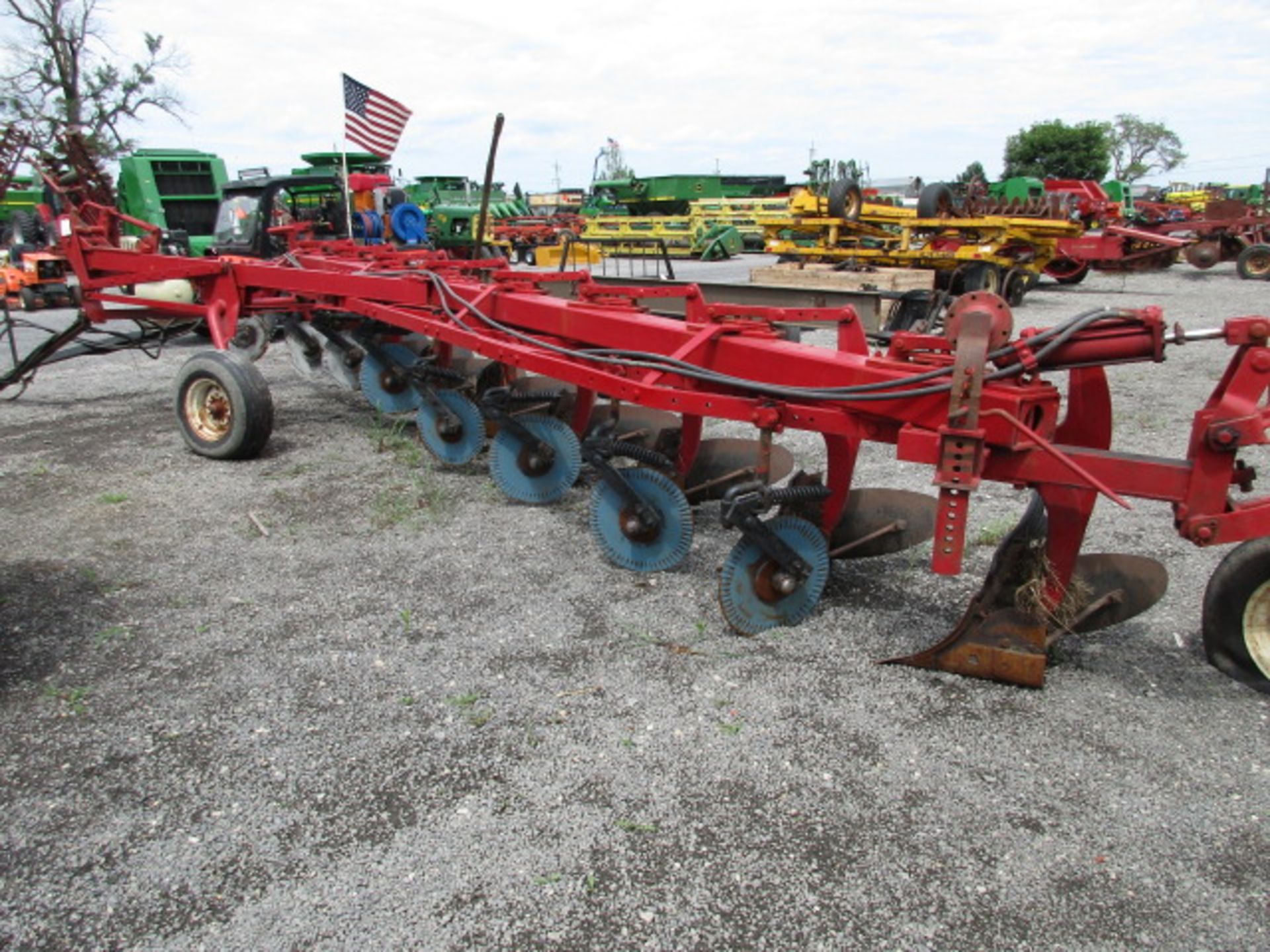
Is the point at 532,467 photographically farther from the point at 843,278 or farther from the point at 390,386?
the point at 843,278

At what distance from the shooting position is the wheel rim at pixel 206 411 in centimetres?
617

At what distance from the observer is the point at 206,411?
6.27 m

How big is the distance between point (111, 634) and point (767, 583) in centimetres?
275

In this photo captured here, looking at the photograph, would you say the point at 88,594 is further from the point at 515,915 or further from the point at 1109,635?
the point at 1109,635

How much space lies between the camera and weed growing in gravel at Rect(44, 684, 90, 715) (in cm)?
311

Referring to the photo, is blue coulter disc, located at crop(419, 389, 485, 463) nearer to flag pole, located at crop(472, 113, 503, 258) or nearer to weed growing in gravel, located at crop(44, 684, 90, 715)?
flag pole, located at crop(472, 113, 503, 258)

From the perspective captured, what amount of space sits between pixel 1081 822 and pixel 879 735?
0.63 meters

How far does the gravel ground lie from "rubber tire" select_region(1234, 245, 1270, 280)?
18426mm

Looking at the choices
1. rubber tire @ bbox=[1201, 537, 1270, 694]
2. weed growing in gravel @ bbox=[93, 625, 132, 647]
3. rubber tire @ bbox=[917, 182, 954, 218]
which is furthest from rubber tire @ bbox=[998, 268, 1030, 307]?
weed growing in gravel @ bbox=[93, 625, 132, 647]

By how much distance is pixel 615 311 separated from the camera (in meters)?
4.45

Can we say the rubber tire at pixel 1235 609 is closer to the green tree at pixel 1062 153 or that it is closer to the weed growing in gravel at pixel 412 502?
the weed growing in gravel at pixel 412 502

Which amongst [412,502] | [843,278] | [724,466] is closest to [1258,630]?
[724,466]

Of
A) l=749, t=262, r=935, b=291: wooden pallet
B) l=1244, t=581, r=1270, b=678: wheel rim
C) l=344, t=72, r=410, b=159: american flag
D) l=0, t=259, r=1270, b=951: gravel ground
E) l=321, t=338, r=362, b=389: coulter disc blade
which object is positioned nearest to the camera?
l=0, t=259, r=1270, b=951: gravel ground

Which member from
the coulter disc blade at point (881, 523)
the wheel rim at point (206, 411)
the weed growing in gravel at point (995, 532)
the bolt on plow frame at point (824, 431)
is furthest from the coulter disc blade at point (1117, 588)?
the wheel rim at point (206, 411)
